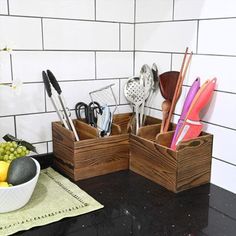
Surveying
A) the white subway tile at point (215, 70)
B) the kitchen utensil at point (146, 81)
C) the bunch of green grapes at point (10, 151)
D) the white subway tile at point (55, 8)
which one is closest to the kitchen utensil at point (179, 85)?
the white subway tile at point (215, 70)

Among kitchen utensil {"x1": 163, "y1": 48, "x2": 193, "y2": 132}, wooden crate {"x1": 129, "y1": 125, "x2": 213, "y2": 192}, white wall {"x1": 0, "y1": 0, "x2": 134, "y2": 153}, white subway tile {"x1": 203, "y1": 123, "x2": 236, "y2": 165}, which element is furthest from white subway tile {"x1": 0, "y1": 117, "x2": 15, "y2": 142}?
white subway tile {"x1": 203, "y1": 123, "x2": 236, "y2": 165}

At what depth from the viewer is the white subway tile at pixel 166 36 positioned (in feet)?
3.21

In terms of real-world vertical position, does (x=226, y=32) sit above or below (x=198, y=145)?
above

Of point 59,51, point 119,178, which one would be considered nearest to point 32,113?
point 59,51

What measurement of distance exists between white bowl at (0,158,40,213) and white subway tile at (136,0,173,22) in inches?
25.0

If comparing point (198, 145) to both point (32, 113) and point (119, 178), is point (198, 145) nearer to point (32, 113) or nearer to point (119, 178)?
point (119, 178)

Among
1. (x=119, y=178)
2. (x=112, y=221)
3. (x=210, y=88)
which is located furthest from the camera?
(x=119, y=178)

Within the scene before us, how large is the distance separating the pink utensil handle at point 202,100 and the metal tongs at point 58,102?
0.33m

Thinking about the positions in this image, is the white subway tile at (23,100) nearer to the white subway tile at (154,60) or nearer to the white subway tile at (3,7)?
the white subway tile at (3,7)

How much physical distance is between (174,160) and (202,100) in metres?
0.18

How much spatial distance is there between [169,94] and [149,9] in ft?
0.98

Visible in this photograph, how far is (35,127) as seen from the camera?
1.04m

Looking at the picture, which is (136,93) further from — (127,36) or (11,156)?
(11,156)

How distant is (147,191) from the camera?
3.03ft
